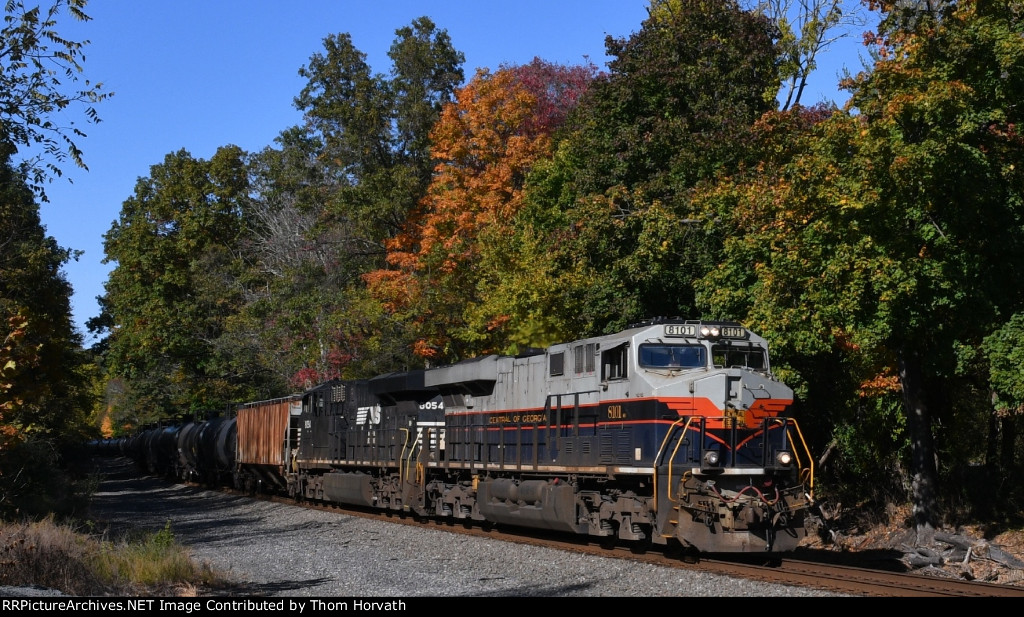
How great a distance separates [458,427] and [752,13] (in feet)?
47.1

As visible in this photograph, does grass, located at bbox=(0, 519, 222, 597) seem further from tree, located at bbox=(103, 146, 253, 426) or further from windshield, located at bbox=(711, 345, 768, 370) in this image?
tree, located at bbox=(103, 146, 253, 426)

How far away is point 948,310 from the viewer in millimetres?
16781

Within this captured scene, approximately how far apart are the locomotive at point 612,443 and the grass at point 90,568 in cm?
626

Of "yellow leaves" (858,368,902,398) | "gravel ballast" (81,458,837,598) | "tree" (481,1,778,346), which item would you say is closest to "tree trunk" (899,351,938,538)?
"yellow leaves" (858,368,902,398)

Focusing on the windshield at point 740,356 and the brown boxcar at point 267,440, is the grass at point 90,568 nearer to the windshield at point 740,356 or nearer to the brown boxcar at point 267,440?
the windshield at point 740,356

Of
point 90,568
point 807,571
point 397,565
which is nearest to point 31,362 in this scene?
point 90,568

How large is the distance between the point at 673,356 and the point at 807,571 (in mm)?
3629

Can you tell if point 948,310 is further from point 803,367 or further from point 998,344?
point 803,367

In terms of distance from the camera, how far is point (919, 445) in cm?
1878

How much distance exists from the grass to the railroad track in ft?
21.1

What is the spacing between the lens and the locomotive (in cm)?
1328

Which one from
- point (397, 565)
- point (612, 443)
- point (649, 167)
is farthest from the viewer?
point (649, 167)

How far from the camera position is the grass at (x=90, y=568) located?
35.2 feet

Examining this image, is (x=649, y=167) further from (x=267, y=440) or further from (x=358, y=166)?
(x=358, y=166)
